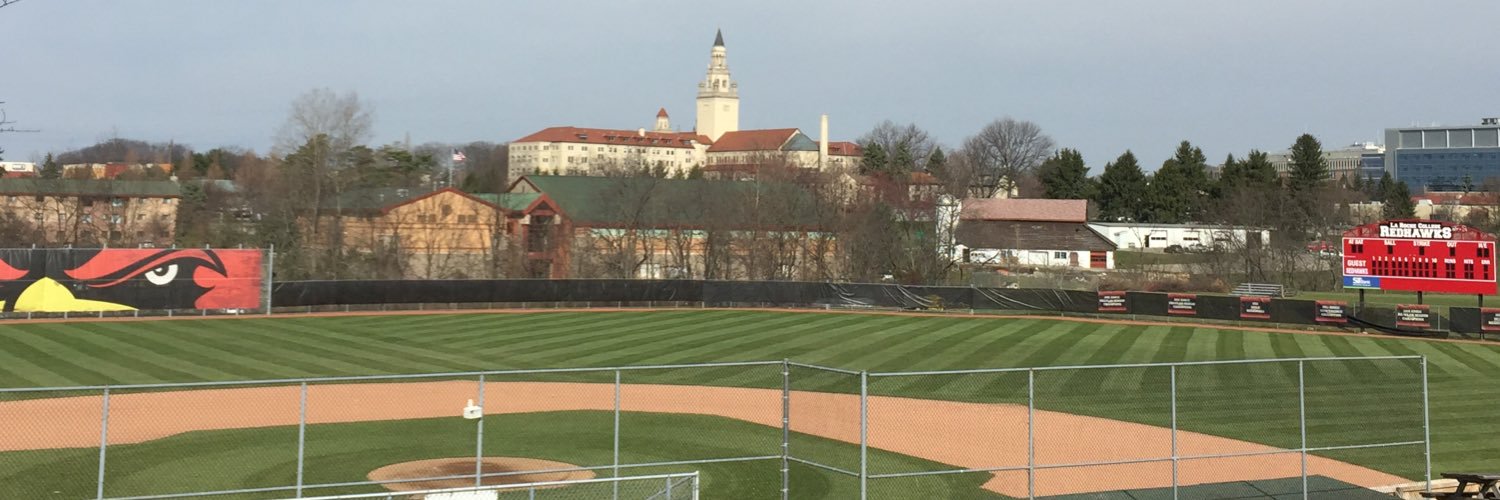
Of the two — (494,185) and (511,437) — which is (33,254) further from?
(494,185)

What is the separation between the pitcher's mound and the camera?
657 inches

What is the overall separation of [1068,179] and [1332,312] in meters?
84.7

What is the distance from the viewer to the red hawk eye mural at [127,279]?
137 feet

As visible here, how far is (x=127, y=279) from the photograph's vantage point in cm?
4353

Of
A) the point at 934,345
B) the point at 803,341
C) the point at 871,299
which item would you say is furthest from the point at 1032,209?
the point at 934,345

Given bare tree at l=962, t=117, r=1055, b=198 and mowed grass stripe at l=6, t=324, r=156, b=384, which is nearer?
mowed grass stripe at l=6, t=324, r=156, b=384

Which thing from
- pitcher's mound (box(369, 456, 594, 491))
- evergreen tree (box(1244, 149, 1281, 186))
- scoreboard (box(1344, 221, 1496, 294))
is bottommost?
pitcher's mound (box(369, 456, 594, 491))

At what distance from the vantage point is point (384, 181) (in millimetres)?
80000

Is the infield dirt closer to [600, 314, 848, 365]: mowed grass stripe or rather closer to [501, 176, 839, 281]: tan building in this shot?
[600, 314, 848, 365]: mowed grass stripe

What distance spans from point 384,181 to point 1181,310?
5495cm

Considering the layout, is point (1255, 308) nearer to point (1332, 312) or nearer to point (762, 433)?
point (1332, 312)

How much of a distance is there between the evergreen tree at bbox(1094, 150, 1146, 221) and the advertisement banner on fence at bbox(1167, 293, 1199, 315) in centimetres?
7836

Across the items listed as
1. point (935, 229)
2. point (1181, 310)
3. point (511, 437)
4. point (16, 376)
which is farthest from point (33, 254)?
point (935, 229)

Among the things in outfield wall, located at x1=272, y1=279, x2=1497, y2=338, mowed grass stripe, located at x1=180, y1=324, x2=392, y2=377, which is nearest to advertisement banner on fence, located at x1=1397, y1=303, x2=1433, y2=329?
outfield wall, located at x1=272, y1=279, x2=1497, y2=338
